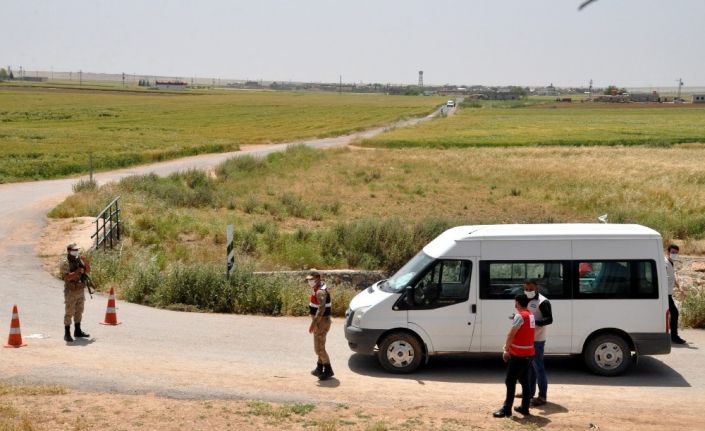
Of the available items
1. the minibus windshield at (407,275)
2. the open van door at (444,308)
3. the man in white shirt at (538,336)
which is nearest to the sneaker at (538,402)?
the man in white shirt at (538,336)

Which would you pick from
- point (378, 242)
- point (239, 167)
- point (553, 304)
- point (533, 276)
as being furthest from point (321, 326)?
point (239, 167)

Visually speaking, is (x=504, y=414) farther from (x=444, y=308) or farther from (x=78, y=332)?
(x=78, y=332)

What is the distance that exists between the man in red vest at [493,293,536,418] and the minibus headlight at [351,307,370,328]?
2.85 meters

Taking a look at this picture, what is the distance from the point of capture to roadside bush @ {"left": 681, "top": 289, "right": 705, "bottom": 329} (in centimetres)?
1586

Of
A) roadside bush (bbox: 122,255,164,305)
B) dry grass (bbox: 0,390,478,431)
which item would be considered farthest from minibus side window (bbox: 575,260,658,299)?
roadside bush (bbox: 122,255,164,305)

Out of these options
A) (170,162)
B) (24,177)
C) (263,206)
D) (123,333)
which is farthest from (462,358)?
(170,162)

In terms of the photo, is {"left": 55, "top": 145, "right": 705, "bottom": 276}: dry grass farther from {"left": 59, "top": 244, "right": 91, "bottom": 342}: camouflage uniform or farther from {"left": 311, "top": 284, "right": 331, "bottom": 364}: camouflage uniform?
{"left": 311, "top": 284, "right": 331, "bottom": 364}: camouflage uniform

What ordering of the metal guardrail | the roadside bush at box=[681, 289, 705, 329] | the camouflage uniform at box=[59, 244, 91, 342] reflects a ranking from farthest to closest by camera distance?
1. the metal guardrail
2. the roadside bush at box=[681, 289, 705, 329]
3. the camouflage uniform at box=[59, 244, 91, 342]

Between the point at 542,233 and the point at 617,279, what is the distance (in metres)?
1.25

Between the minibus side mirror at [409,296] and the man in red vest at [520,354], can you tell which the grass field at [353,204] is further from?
the man in red vest at [520,354]

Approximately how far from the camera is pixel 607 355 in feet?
40.5

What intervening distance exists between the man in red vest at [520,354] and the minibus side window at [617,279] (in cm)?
248

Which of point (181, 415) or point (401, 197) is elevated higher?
point (401, 197)

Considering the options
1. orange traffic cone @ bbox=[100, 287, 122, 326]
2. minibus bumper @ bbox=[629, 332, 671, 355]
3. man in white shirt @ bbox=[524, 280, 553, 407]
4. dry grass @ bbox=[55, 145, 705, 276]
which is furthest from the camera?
dry grass @ bbox=[55, 145, 705, 276]
